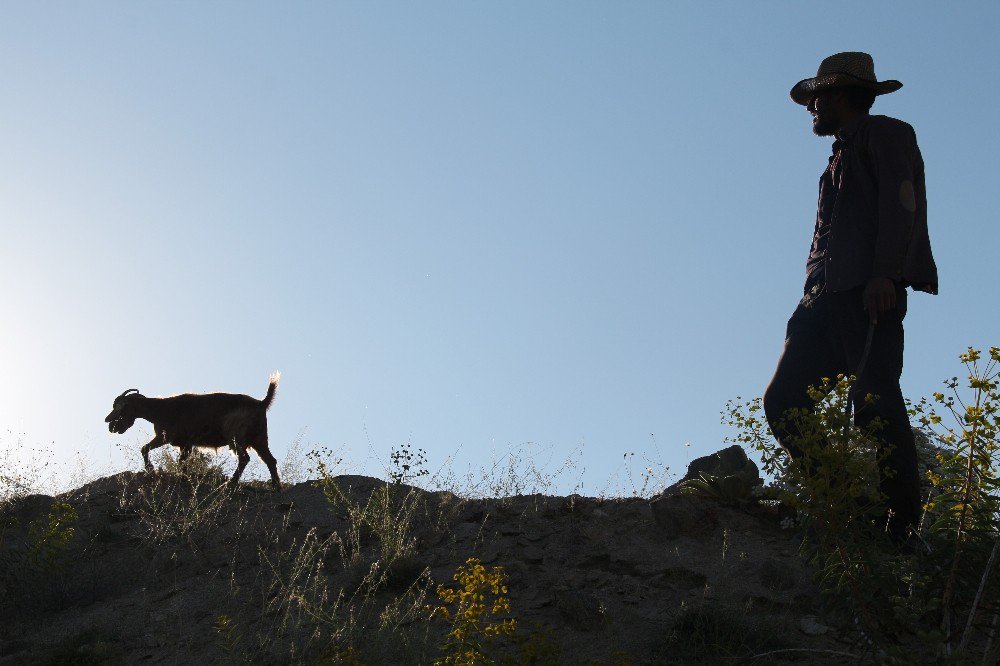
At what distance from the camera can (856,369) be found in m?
4.34

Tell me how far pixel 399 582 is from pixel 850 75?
3689 millimetres

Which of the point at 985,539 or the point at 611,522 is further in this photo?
the point at 611,522

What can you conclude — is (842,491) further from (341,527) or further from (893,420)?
(341,527)

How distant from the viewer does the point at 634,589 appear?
187 inches

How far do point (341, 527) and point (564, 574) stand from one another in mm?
1969

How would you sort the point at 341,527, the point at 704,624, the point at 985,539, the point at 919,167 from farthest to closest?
the point at 341,527
the point at 919,167
the point at 704,624
the point at 985,539

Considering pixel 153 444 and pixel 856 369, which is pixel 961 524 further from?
pixel 153 444

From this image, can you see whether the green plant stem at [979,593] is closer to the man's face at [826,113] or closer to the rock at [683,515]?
the rock at [683,515]

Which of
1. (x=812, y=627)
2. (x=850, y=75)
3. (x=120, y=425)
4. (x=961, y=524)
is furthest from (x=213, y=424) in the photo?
(x=961, y=524)

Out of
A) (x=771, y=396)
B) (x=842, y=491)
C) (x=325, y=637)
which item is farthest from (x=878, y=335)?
(x=325, y=637)

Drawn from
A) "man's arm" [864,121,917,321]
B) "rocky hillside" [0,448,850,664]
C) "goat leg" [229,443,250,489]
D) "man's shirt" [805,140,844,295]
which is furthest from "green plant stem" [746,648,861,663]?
"goat leg" [229,443,250,489]

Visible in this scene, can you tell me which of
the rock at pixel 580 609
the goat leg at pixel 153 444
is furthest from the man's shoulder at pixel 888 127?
the goat leg at pixel 153 444

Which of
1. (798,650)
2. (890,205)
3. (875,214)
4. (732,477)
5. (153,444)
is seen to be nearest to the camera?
(798,650)

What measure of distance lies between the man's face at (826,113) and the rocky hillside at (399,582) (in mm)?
2295
